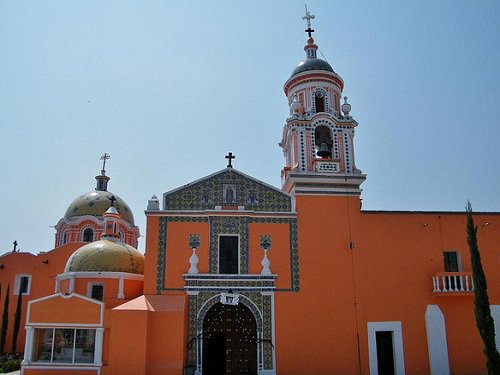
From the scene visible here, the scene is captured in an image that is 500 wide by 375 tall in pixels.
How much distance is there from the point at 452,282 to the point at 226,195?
937 centimetres

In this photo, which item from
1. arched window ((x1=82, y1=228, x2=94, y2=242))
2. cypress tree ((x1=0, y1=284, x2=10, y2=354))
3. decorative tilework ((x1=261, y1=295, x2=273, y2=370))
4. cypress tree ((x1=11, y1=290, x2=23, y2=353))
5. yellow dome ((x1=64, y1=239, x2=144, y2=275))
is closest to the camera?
decorative tilework ((x1=261, y1=295, x2=273, y2=370))

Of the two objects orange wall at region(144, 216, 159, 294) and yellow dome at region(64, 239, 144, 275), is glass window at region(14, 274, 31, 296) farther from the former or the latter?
orange wall at region(144, 216, 159, 294)

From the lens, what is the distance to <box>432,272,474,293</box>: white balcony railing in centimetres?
1848

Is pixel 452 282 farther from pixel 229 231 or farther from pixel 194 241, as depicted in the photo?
pixel 194 241

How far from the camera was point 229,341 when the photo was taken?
59.1 ft

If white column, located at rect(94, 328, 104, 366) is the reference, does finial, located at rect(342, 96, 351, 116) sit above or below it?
above

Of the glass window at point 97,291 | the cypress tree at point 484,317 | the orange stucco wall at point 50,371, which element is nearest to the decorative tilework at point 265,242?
the glass window at point 97,291

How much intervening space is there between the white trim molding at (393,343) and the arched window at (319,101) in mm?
9166

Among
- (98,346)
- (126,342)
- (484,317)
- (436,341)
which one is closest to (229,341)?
(126,342)

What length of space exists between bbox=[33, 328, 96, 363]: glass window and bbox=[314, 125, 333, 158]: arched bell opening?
36.7 ft

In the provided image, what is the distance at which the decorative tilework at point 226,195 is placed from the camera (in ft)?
61.8

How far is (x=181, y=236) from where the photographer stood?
1841cm

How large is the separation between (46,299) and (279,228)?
8751mm

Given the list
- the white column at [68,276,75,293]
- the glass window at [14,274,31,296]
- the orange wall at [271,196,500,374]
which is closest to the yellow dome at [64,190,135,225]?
the glass window at [14,274,31,296]
